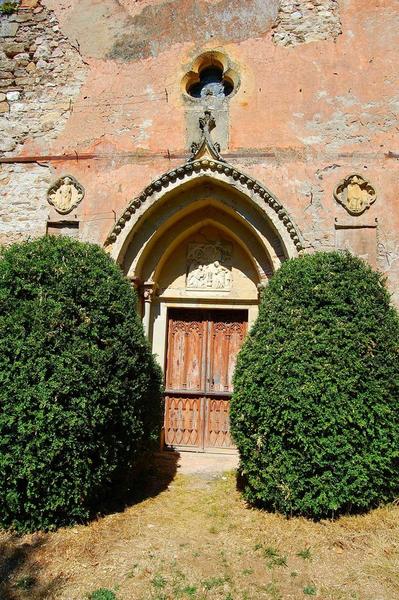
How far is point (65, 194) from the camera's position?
27.0 ft

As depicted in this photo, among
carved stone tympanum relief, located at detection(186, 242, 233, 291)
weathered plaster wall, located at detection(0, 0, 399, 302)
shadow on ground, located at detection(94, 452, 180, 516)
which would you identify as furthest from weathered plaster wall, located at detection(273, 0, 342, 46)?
shadow on ground, located at detection(94, 452, 180, 516)

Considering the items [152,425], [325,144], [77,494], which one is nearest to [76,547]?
[77,494]

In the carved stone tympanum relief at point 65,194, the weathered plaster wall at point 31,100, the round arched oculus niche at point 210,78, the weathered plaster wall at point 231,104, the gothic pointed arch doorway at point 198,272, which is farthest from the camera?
the round arched oculus niche at point 210,78

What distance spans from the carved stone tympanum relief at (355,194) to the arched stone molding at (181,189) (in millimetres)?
1046

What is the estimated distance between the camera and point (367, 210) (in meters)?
7.50

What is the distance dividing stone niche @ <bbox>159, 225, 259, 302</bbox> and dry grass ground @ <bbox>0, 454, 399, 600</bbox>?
364 cm

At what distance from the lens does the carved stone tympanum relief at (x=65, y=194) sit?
8.16 m

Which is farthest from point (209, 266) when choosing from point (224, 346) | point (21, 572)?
point (21, 572)

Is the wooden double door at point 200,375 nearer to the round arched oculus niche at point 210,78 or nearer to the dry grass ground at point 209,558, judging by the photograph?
the dry grass ground at point 209,558

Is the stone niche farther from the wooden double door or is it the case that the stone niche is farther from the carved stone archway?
the wooden double door

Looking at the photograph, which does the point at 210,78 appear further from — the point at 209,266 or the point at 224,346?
the point at 224,346

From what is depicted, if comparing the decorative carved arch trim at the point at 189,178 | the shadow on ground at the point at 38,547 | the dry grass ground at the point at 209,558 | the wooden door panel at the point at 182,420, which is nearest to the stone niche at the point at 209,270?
the decorative carved arch trim at the point at 189,178

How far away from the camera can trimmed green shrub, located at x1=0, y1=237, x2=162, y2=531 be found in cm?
508

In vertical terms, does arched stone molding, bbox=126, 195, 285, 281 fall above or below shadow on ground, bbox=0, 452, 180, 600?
above
